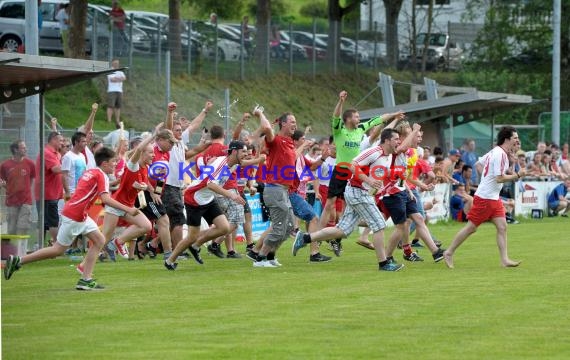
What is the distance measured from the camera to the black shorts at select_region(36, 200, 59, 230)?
20766 mm

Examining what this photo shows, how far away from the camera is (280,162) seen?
61.0 ft

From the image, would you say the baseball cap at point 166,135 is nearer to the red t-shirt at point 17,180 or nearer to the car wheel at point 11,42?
the red t-shirt at point 17,180

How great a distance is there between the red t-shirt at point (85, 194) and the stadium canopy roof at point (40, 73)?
2310 mm

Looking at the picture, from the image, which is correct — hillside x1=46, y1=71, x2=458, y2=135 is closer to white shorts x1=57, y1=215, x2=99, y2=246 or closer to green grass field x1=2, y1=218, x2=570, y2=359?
green grass field x1=2, y1=218, x2=570, y2=359

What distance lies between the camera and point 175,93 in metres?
40.0

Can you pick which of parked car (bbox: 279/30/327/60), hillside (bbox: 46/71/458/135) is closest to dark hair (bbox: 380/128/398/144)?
hillside (bbox: 46/71/458/135)

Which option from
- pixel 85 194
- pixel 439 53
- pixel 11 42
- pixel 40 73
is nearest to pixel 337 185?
pixel 40 73

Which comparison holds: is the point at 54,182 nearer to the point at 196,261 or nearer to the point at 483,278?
the point at 196,261

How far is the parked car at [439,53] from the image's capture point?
187 ft

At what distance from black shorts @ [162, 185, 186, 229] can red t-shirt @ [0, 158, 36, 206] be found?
7.83 feet

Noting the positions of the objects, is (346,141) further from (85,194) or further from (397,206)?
(85,194)

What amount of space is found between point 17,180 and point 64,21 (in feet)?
60.2

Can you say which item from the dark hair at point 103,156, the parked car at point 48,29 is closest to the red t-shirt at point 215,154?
the dark hair at point 103,156

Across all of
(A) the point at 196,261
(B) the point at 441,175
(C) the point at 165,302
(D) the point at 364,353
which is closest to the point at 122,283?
(C) the point at 165,302
